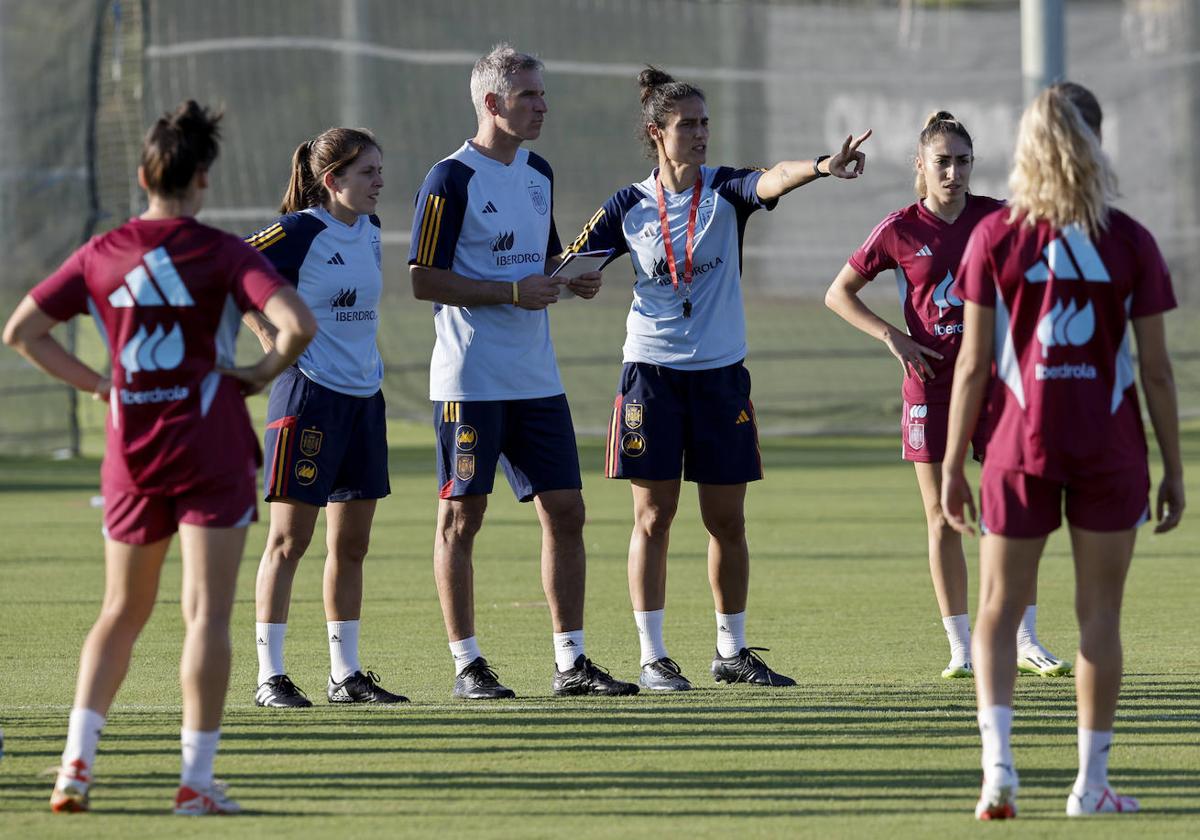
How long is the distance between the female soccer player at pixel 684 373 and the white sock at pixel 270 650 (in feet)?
4.30

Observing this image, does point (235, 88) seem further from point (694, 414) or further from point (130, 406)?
point (130, 406)

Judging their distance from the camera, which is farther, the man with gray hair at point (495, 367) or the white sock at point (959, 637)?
the white sock at point (959, 637)

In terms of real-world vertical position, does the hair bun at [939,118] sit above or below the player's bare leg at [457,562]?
above

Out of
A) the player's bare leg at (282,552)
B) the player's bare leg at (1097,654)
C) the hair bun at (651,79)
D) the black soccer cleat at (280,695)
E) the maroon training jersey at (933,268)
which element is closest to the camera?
the player's bare leg at (1097,654)

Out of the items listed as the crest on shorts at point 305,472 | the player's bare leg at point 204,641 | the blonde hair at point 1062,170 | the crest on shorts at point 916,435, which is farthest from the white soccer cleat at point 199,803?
the crest on shorts at point 916,435

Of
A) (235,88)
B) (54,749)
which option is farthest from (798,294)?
(54,749)

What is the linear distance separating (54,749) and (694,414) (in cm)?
259

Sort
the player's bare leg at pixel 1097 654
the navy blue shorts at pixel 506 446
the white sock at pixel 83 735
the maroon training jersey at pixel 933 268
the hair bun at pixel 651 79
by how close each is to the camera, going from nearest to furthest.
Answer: the player's bare leg at pixel 1097 654, the white sock at pixel 83 735, the navy blue shorts at pixel 506 446, the maroon training jersey at pixel 933 268, the hair bun at pixel 651 79

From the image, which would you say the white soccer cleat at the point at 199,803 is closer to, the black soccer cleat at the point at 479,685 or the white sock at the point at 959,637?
the black soccer cleat at the point at 479,685

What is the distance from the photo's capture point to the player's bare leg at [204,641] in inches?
194

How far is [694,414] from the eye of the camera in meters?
7.25

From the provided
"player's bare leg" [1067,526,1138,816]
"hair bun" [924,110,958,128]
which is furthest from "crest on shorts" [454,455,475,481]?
"player's bare leg" [1067,526,1138,816]

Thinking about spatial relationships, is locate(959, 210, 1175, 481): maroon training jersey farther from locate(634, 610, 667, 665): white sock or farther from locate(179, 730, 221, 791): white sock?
locate(634, 610, 667, 665): white sock

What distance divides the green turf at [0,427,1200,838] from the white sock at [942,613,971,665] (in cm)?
17
